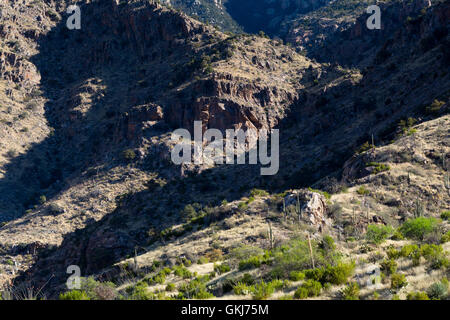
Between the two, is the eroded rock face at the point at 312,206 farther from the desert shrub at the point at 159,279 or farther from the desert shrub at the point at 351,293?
the desert shrub at the point at 351,293

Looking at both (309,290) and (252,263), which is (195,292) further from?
(309,290)

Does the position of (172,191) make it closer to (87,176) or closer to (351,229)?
(87,176)

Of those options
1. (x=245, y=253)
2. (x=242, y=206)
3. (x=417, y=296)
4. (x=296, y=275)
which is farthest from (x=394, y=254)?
(x=242, y=206)

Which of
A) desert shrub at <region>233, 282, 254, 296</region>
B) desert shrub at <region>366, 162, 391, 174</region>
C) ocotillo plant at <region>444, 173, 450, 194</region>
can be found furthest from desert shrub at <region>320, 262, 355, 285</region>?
desert shrub at <region>366, 162, 391, 174</region>

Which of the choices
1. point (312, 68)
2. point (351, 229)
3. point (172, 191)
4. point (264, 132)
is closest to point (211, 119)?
point (264, 132)

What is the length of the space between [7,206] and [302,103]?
45.3 meters

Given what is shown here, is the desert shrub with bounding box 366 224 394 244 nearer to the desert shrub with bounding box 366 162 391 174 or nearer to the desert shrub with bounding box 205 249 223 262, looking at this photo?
the desert shrub with bounding box 205 249 223 262

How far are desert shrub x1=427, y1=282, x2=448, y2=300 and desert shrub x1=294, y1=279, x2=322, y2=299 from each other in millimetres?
2770

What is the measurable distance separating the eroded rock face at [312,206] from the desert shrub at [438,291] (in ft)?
37.5

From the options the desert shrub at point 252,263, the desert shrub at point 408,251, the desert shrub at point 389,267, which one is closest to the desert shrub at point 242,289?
the desert shrub at point 252,263

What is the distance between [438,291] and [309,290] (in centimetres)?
319

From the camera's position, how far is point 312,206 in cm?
2200

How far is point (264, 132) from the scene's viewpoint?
54750 millimetres

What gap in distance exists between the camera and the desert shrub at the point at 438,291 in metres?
8.90
